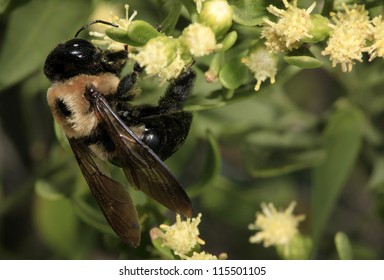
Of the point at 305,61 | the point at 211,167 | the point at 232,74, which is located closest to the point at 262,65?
the point at 232,74

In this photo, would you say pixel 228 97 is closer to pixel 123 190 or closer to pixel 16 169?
pixel 123 190

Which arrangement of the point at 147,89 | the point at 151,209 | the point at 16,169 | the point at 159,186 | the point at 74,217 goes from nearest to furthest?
1. the point at 159,186
2. the point at 151,209
3. the point at 147,89
4. the point at 74,217
5. the point at 16,169

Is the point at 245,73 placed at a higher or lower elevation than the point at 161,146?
higher

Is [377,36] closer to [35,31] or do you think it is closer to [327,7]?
[327,7]

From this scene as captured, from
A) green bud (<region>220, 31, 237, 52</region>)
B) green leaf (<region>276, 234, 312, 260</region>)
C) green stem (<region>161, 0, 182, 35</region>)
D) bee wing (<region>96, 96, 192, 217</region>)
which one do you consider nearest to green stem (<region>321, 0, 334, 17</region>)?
green bud (<region>220, 31, 237, 52</region>)

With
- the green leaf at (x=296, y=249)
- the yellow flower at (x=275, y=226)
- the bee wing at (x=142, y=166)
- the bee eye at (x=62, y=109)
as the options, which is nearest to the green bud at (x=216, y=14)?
the bee wing at (x=142, y=166)

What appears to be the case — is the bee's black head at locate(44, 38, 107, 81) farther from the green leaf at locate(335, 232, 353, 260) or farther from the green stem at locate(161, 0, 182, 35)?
the green leaf at locate(335, 232, 353, 260)

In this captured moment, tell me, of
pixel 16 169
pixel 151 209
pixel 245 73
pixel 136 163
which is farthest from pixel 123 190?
pixel 16 169
